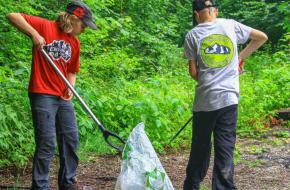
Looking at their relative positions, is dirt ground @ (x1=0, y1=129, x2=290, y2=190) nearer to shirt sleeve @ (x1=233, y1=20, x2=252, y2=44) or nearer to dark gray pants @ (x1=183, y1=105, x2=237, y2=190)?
dark gray pants @ (x1=183, y1=105, x2=237, y2=190)

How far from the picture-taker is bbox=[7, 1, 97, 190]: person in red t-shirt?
4094mm

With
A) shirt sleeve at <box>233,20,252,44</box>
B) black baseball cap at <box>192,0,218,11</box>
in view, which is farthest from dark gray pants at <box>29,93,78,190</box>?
shirt sleeve at <box>233,20,252,44</box>

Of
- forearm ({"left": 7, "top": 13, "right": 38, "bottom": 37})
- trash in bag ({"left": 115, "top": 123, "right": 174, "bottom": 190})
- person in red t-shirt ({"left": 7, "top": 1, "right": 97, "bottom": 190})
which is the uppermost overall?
forearm ({"left": 7, "top": 13, "right": 38, "bottom": 37})

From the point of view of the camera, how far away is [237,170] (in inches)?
224

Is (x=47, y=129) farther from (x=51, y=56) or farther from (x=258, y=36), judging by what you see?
(x=258, y=36)

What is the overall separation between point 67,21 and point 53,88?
1.97ft

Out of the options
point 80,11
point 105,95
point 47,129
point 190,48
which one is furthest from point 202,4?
point 105,95

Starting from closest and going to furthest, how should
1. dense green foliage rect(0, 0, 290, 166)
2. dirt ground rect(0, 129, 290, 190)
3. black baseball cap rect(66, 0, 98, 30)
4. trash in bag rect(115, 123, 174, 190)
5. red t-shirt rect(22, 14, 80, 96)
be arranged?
1. trash in bag rect(115, 123, 174, 190)
2. red t-shirt rect(22, 14, 80, 96)
3. black baseball cap rect(66, 0, 98, 30)
4. dirt ground rect(0, 129, 290, 190)
5. dense green foliage rect(0, 0, 290, 166)

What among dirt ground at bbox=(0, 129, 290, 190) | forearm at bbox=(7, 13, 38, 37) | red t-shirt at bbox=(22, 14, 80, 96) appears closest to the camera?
forearm at bbox=(7, 13, 38, 37)

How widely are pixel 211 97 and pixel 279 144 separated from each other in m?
3.33

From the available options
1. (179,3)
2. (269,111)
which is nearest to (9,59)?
(269,111)

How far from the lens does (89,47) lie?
8.38 m

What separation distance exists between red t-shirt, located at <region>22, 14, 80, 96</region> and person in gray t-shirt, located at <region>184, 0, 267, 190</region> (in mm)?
1070

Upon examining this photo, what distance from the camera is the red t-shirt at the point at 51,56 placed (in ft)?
13.6
